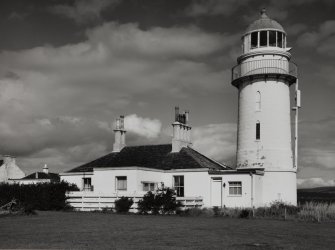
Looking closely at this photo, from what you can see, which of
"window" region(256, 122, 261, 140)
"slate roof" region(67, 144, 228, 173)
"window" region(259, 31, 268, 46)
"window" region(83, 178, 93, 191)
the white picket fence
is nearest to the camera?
the white picket fence

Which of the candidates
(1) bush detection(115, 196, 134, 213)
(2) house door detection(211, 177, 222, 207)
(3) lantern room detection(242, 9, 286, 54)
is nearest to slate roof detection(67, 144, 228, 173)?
(2) house door detection(211, 177, 222, 207)

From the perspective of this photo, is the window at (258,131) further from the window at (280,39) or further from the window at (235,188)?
the window at (280,39)

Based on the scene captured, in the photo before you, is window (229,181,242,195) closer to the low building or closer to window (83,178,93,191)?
the low building

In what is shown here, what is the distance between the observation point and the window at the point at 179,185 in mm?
34750

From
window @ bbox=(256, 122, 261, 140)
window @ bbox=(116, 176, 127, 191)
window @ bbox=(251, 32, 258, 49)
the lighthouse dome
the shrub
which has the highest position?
the lighthouse dome

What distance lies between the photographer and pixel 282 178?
32844 millimetres

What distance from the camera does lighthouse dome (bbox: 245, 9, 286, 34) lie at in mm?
33094

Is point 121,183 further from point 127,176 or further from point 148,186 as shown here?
point 148,186

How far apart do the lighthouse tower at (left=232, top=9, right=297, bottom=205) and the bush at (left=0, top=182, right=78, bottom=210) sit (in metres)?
12.4

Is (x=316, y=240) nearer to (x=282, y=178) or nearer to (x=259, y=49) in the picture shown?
(x=282, y=178)

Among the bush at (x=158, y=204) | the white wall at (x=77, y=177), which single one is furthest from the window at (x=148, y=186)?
the white wall at (x=77, y=177)

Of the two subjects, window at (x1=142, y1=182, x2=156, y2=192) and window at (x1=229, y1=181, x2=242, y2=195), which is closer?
window at (x1=229, y1=181, x2=242, y2=195)

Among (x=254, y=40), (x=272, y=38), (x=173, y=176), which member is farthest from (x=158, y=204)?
(x=272, y=38)

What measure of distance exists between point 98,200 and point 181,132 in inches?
388
